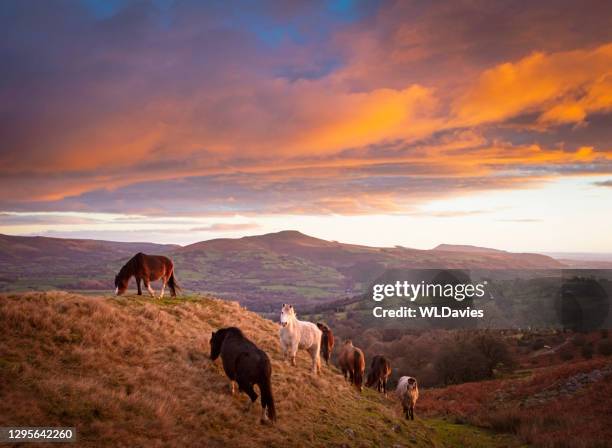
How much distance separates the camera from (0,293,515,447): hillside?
414 inches

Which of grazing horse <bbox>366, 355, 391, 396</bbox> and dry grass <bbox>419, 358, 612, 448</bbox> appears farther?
grazing horse <bbox>366, 355, 391, 396</bbox>

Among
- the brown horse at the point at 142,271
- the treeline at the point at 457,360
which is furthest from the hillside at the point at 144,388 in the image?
the treeline at the point at 457,360

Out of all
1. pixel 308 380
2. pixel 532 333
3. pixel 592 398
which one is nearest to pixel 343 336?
pixel 532 333

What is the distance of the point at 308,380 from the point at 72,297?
10873 millimetres

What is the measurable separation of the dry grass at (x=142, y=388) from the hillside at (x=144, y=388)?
0.10ft

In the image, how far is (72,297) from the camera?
710 inches

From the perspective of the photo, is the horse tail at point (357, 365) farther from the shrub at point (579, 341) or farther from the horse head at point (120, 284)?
the shrub at point (579, 341)

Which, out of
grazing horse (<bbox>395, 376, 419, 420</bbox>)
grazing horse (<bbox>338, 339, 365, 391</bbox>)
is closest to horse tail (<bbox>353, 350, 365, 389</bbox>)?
grazing horse (<bbox>338, 339, 365, 391</bbox>)

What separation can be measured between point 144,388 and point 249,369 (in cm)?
319

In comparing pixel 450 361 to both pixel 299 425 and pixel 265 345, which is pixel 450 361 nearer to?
pixel 265 345

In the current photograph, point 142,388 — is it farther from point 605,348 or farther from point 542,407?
point 605,348

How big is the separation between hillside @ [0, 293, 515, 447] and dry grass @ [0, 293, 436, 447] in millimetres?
31

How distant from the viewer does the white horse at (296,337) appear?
19.4 metres

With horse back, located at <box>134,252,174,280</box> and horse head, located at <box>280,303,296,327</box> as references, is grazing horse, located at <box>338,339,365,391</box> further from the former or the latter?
horse back, located at <box>134,252,174,280</box>
